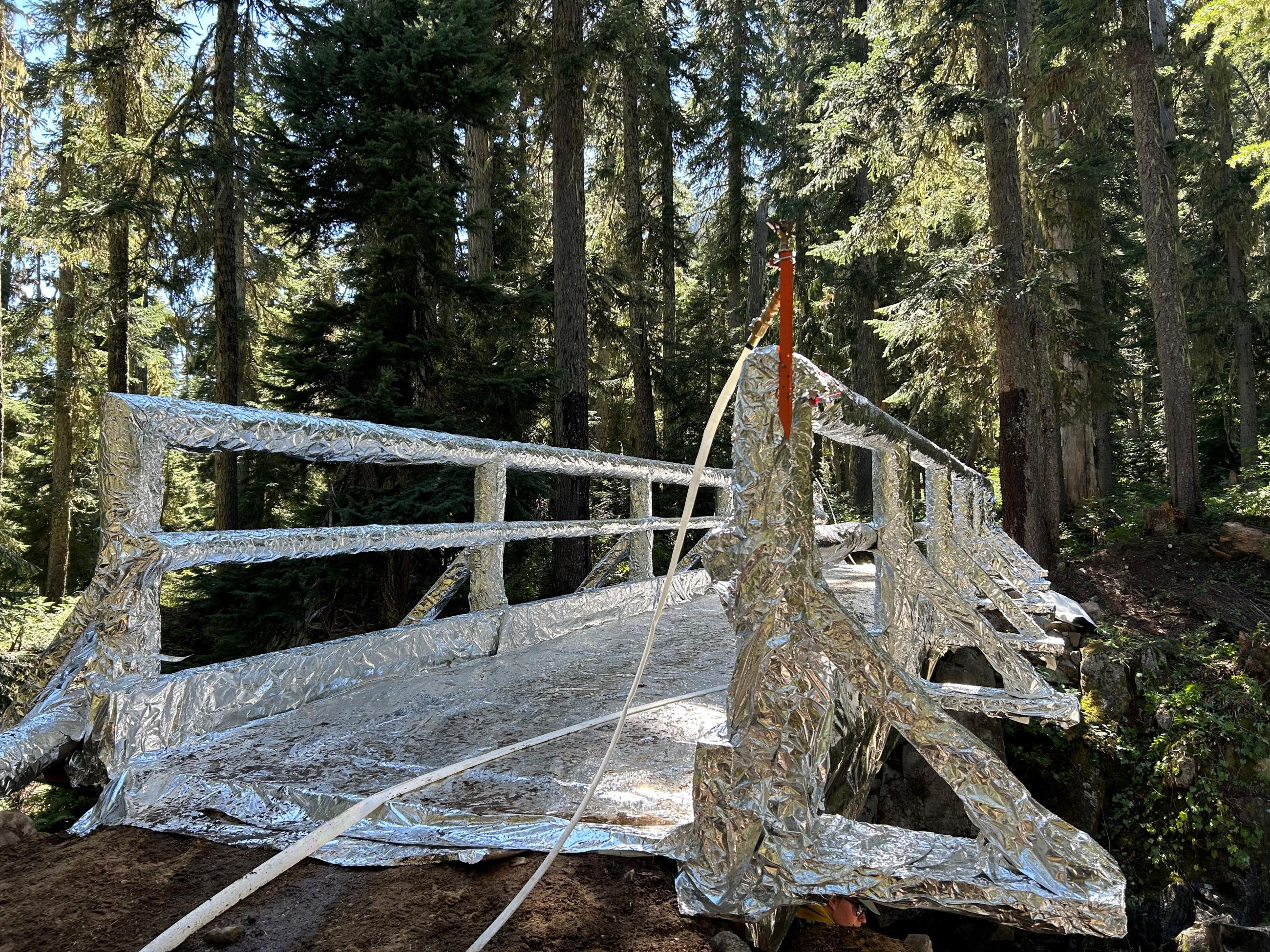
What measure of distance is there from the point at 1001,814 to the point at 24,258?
19.8 meters

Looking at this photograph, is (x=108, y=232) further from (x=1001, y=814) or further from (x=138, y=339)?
(x=1001, y=814)

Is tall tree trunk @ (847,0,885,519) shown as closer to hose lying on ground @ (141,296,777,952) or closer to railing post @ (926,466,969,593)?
railing post @ (926,466,969,593)

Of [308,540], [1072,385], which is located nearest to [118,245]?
[308,540]

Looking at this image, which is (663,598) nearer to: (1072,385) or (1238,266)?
(1072,385)

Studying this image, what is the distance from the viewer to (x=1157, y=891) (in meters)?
6.16

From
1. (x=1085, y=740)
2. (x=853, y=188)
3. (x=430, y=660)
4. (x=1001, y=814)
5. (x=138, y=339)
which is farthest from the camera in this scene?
(x=853, y=188)

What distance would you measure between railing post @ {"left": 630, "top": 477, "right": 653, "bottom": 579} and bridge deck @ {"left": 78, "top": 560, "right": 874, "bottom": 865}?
94.6 inches

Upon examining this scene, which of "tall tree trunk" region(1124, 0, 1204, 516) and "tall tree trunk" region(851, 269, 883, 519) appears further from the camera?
"tall tree trunk" region(851, 269, 883, 519)

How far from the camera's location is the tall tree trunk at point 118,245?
43.8 ft

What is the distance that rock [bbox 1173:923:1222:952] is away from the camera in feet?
15.0

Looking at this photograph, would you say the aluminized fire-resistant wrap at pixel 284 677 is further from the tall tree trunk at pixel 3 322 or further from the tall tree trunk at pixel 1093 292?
the tall tree trunk at pixel 1093 292

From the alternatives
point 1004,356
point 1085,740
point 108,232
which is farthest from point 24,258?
point 1085,740

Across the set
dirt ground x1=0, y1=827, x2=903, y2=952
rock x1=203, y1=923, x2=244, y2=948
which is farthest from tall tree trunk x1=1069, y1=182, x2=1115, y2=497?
rock x1=203, y1=923, x2=244, y2=948

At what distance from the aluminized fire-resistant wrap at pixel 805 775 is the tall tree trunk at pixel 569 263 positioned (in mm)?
8896
